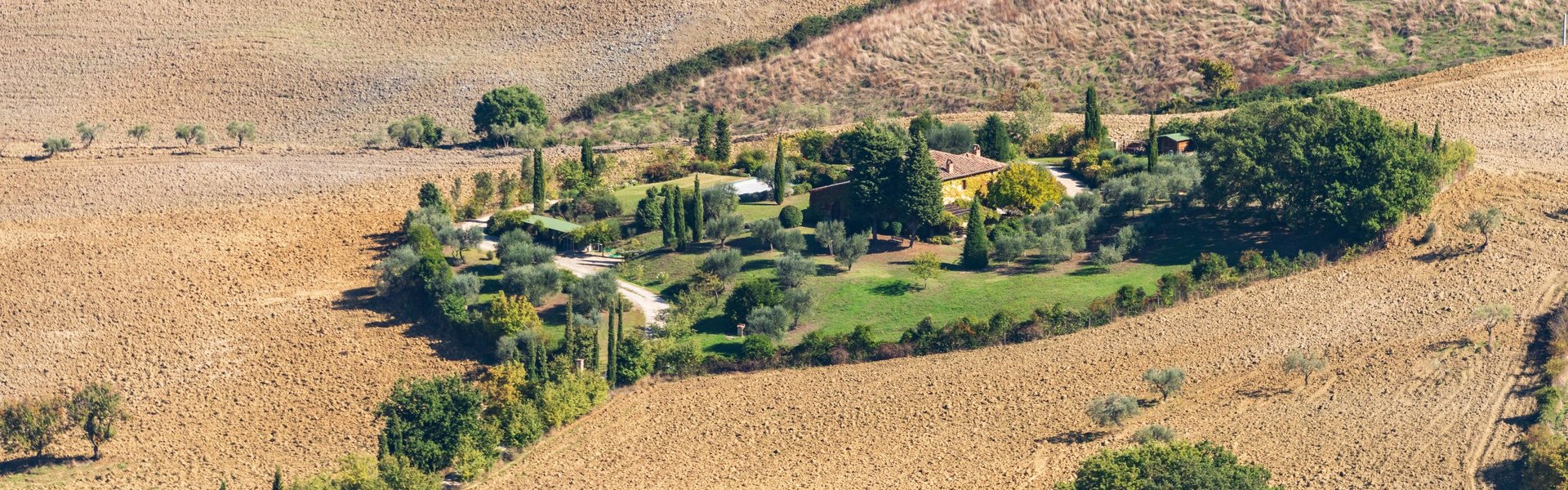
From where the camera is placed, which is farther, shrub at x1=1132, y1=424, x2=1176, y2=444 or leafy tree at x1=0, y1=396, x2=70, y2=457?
leafy tree at x1=0, y1=396, x2=70, y2=457

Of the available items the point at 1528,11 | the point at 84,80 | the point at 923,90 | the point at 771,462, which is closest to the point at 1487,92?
the point at 1528,11

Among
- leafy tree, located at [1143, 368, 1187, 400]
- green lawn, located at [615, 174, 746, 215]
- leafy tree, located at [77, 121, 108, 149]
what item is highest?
leafy tree, located at [77, 121, 108, 149]

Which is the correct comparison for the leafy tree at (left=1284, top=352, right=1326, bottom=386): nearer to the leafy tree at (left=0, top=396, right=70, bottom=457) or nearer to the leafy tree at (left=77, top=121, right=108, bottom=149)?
the leafy tree at (left=0, top=396, right=70, bottom=457)

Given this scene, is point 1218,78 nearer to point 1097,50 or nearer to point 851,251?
point 1097,50

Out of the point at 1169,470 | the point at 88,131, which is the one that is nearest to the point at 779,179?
the point at 1169,470

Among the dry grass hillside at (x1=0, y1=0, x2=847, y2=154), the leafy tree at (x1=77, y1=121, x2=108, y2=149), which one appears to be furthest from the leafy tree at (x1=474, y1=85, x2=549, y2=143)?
the leafy tree at (x1=77, y1=121, x2=108, y2=149)

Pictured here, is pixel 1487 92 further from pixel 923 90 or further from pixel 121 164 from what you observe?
pixel 121 164
